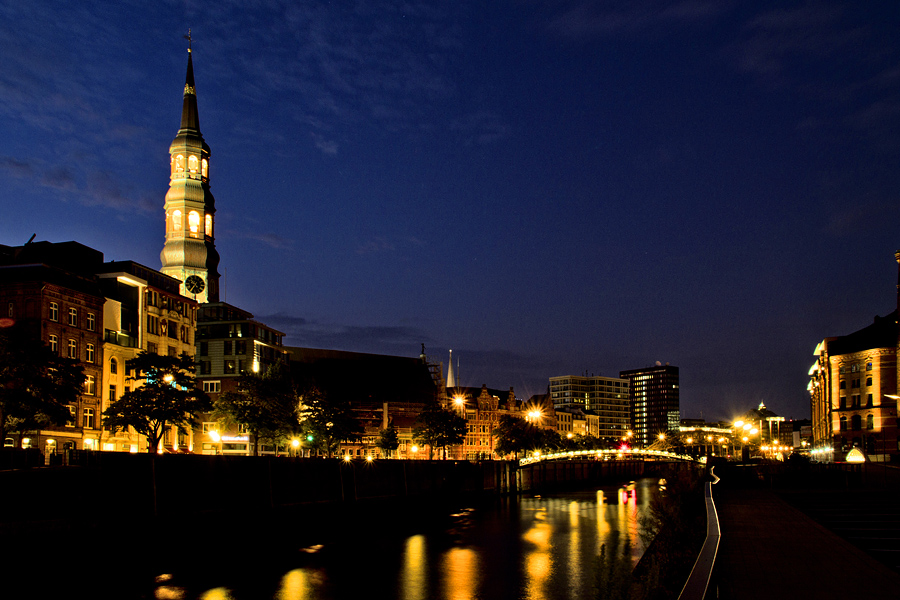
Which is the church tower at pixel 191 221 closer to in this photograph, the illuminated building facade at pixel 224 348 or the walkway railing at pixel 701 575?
the illuminated building facade at pixel 224 348

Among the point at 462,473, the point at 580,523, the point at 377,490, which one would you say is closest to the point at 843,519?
the point at 580,523

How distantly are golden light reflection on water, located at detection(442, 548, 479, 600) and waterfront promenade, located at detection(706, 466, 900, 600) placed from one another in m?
13.2

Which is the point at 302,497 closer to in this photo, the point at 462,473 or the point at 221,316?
the point at 462,473

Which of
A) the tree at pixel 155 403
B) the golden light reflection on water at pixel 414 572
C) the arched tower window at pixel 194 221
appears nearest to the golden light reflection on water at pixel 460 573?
the golden light reflection on water at pixel 414 572

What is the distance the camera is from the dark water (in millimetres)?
39906

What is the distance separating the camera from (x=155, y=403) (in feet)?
244

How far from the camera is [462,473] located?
97188 mm

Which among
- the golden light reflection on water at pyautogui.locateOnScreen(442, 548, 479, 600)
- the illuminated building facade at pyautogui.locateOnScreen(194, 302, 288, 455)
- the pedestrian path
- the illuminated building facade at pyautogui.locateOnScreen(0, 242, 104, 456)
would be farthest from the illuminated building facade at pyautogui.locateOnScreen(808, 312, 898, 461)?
the illuminated building facade at pyautogui.locateOnScreen(0, 242, 104, 456)

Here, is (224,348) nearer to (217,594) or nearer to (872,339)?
(217,594)

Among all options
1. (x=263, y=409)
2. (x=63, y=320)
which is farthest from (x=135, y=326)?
(x=263, y=409)

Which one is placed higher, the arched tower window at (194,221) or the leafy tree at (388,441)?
the arched tower window at (194,221)

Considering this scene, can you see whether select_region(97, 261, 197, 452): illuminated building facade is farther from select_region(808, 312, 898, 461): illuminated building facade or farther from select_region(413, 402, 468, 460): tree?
select_region(808, 312, 898, 461): illuminated building facade

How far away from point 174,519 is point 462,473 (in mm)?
51168

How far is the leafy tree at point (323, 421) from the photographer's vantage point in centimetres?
9831
